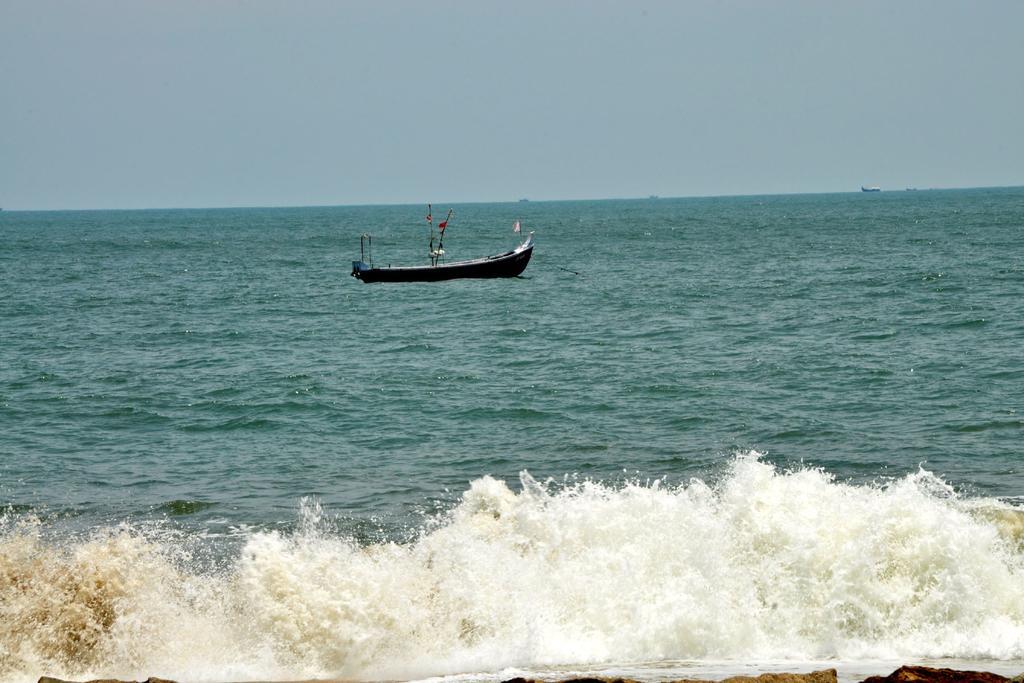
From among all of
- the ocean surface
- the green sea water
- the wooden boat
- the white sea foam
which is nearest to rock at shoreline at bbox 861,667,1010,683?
the ocean surface

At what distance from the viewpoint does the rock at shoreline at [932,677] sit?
812 cm

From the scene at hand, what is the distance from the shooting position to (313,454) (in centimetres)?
1978

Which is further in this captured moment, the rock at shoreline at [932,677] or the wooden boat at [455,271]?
the wooden boat at [455,271]

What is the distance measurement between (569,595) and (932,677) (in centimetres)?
430

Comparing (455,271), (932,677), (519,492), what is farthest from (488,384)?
(455,271)

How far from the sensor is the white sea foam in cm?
1089

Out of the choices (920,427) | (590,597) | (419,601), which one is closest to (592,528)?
(590,597)

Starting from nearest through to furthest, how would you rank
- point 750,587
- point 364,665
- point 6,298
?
point 364,665 < point 750,587 < point 6,298

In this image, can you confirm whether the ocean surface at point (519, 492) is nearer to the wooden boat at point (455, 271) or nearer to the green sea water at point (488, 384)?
the green sea water at point (488, 384)

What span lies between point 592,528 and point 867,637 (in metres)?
3.17

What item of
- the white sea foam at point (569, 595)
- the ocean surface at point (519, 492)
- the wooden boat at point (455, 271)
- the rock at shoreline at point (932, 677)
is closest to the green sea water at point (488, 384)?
the ocean surface at point (519, 492)

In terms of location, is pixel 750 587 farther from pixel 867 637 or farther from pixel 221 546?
pixel 221 546

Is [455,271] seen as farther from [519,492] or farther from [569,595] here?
[569,595]

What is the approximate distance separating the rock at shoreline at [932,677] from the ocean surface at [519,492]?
1807 mm
